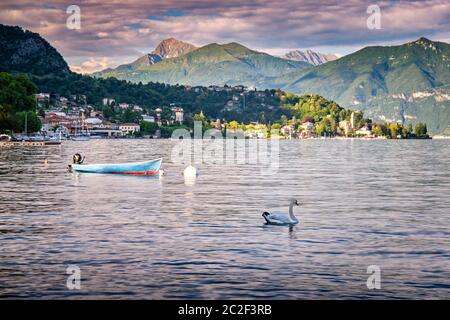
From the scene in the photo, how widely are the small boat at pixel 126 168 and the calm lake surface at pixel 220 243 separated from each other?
16.0 metres

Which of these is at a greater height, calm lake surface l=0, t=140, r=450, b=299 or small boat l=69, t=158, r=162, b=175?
small boat l=69, t=158, r=162, b=175

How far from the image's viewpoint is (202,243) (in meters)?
30.2

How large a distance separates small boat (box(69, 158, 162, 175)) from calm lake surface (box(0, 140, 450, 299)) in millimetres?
15950

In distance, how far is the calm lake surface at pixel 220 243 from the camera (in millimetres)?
22531

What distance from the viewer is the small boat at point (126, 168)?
71.9 meters

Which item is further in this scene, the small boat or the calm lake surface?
the small boat

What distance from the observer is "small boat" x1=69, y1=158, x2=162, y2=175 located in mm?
71875

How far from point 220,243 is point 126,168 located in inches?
1682

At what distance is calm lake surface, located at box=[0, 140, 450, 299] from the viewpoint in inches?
887

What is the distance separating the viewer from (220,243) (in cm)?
3019

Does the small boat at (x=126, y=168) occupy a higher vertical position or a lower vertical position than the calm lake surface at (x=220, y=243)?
higher

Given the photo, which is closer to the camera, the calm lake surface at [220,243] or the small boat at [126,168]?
the calm lake surface at [220,243]
